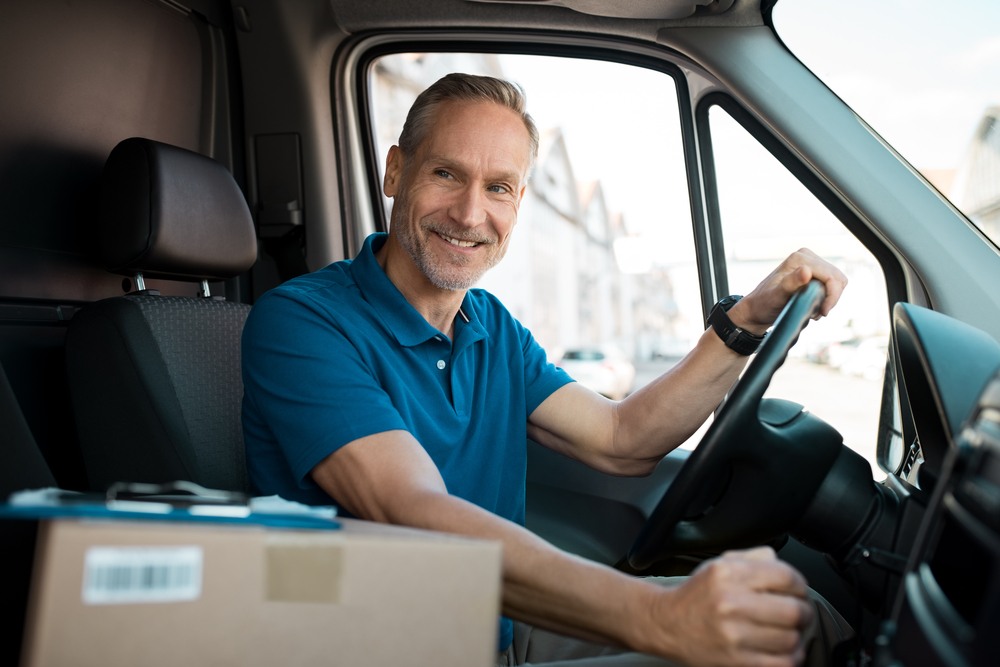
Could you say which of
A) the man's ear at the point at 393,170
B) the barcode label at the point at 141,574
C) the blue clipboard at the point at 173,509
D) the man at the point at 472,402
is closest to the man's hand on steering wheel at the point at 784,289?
the man at the point at 472,402

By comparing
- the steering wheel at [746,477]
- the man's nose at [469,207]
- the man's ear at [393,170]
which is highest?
the man's ear at [393,170]

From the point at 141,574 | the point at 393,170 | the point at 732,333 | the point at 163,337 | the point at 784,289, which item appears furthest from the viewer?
the point at 393,170

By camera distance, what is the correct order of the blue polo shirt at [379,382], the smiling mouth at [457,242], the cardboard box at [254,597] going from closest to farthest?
the cardboard box at [254,597] → the blue polo shirt at [379,382] → the smiling mouth at [457,242]

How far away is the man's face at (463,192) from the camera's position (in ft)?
5.30

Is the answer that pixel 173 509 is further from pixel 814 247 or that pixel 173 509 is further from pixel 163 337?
pixel 814 247

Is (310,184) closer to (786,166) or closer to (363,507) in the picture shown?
(786,166)

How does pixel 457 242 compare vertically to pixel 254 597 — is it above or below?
above

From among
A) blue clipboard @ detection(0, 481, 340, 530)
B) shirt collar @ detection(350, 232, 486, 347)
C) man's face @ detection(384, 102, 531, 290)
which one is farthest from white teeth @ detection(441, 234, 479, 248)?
blue clipboard @ detection(0, 481, 340, 530)

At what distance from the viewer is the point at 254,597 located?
2.20ft

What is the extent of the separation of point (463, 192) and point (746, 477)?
2.56 feet

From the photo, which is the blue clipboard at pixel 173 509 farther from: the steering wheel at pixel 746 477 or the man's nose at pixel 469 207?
the man's nose at pixel 469 207

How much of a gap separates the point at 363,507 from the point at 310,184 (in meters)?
1.43

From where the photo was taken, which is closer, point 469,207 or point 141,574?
point 141,574

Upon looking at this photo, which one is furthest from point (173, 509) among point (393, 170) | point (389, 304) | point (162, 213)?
point (393, 170)
